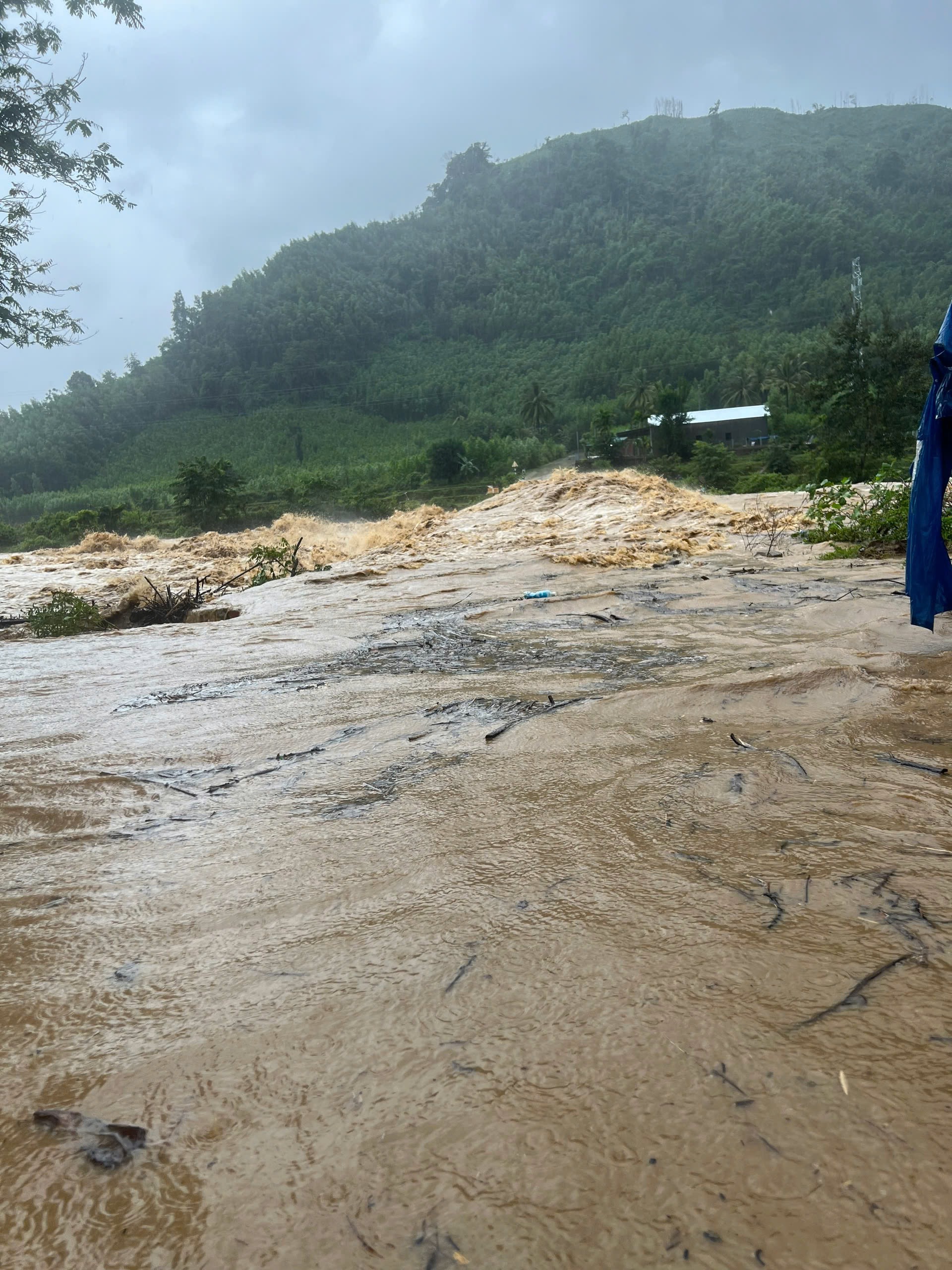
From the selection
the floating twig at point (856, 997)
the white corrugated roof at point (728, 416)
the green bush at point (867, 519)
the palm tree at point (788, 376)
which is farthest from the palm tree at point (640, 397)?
the floating twig at point (856, 997)

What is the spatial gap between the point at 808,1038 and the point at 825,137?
21757cm

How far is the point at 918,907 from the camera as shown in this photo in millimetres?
1499

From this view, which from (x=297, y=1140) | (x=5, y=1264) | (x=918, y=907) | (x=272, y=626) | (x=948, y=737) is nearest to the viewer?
(x=5, y=1264)

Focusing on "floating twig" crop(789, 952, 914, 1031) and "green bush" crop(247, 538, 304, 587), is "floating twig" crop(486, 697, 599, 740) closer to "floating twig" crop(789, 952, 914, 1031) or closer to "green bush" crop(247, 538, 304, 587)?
"floating twig" crop(789, 952, 914, 1031)

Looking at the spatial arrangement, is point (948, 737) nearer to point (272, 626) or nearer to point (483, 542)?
point (272, 626)

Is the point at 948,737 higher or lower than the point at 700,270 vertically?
lower

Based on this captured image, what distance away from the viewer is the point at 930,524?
357cm

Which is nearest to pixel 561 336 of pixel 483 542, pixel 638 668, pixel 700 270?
pixel 700 270

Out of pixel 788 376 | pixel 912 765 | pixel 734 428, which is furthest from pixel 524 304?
pixel 912 765

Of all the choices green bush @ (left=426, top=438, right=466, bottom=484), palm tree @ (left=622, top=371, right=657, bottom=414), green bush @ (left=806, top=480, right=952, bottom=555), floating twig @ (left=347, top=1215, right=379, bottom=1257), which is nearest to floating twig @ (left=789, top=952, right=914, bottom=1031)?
floating twig @ (left=347, top=1215, right=379, bottom=1257)

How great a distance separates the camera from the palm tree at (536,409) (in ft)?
209

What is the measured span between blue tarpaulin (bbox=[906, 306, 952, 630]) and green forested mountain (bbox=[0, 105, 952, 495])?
60112 millimetres

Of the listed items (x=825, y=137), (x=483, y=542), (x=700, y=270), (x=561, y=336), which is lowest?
(x=483, y=542)

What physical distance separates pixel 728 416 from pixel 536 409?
17622 millimetres
